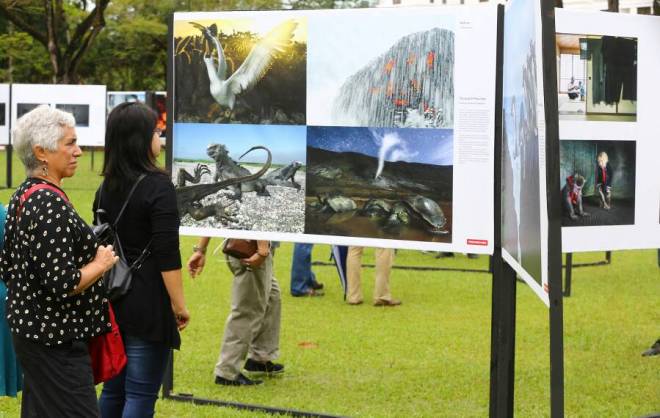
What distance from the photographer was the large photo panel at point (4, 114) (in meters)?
25.3

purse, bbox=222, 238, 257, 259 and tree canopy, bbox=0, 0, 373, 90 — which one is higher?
tree canopy, bbox=0, 0, 373, 90

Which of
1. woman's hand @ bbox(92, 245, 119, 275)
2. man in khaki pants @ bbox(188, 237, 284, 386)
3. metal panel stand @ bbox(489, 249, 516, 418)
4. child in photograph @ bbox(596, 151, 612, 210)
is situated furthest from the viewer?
man in khaki pants @ bbox(188, 237, 284, 386)

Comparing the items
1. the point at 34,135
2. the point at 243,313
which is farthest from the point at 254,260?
the point at 34,135

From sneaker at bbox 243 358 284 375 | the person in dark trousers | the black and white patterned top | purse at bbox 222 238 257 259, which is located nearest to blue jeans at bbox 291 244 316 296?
the person in dark trousers

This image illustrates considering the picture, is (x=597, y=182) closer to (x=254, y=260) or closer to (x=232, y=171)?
(x=232, y=171)

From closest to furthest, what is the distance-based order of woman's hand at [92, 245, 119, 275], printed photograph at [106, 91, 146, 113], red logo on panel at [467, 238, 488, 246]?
woman's hand at [92, 245, 119, 275]
red logo on panel at [467, 238, 488, 246]
printed photograph at [106, 91, 146, 113]

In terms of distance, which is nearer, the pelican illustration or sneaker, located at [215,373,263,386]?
the pelican illustration

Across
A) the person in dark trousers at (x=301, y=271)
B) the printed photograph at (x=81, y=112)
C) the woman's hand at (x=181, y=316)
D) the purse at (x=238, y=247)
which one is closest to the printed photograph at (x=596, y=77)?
the woman's hand at (x=181, y=316)

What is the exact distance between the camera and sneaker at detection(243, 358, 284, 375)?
298 inches

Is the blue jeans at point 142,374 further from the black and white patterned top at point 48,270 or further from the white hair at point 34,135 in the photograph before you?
the white hair at point 34,135

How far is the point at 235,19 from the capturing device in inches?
241

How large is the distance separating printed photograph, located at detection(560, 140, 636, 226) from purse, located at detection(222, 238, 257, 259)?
9.39ft

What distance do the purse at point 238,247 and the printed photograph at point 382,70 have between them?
1.26 m

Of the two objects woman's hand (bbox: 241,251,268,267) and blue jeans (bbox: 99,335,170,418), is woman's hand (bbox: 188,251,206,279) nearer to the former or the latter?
woman's hand (bbox: 241,251,268,267)
